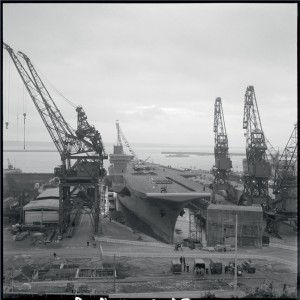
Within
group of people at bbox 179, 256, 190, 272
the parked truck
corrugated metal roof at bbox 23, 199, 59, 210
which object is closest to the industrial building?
group of people at bbox 179, 256, 190, 272

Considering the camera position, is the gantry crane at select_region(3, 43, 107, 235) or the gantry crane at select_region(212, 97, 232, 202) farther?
the gantry crane at select_region(212, 97, 232, 202)

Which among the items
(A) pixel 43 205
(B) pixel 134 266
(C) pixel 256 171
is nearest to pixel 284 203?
(C) pixel 256 171

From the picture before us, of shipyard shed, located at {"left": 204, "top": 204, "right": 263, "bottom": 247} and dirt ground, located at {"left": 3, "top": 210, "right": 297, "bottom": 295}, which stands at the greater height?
shipyard shed, located at {"left": 204, "top": 204, "right": 263, "bottom": 247}

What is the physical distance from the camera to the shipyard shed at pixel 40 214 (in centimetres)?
2941

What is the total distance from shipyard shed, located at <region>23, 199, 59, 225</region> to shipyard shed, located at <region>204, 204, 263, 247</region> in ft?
42.2

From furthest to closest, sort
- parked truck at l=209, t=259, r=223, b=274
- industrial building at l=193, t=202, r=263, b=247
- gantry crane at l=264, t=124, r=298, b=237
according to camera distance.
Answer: gantry crane at l=264, t=124, r=298, b=237, industrial building at l=193, t=202, r=263, b=247, parked truck at l=209, t=259, r=223, b=274

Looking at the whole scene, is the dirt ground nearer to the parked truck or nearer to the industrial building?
the parked truck

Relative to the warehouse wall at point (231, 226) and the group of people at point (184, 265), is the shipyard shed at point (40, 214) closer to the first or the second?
the warehouse wall at point (231, 226)

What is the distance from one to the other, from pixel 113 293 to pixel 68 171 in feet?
46.9

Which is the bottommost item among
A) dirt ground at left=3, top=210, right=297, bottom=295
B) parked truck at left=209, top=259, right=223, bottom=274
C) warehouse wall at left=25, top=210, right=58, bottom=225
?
dirt ground at left=3, top=210, right=297, bottom=295

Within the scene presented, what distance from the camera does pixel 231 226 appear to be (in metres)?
25.1

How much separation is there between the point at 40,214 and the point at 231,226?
1519cm

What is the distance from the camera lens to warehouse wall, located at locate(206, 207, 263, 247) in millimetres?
24859

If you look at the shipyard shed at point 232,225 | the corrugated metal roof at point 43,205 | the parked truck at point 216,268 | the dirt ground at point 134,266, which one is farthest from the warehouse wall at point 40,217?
the parked truck at point 216,268
